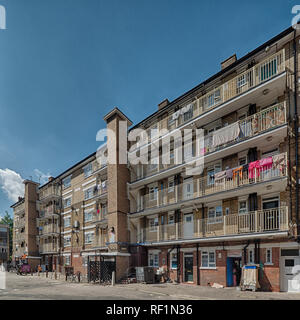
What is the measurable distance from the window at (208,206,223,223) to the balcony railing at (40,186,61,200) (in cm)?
2760

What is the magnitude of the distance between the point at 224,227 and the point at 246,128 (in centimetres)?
651

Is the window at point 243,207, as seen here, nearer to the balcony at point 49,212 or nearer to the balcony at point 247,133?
the balcony at point 247,133

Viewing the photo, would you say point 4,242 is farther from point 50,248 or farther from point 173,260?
point 173,260

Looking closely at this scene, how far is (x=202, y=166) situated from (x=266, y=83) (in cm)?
Answer: 728

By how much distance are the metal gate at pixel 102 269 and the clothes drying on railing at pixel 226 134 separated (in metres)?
12.8

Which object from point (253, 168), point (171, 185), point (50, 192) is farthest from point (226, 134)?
point (50, 192)

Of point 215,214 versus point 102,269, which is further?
point 102,269

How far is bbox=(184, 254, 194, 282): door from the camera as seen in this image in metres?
21.2

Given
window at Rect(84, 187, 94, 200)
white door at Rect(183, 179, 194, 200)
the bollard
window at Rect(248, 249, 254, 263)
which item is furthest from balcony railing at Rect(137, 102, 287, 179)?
window at Rect(84, 187, 94, 200)

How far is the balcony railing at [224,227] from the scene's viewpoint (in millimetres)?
16172

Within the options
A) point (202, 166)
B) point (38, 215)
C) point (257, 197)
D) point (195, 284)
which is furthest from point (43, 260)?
point (257, 197)

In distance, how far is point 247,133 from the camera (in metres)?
18.1
